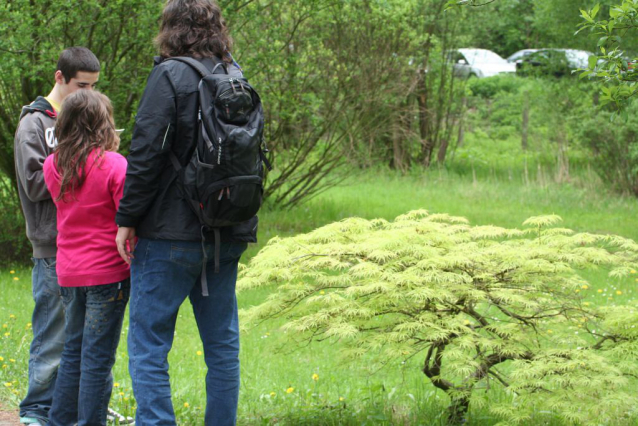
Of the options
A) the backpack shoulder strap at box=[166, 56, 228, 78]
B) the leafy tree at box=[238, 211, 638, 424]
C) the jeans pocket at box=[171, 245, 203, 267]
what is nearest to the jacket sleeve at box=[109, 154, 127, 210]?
the jeans pocket at box=[171, 245, 203, 267]

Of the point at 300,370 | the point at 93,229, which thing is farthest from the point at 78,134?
the point at 300,370

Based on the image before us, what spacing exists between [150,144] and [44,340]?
4.39ft

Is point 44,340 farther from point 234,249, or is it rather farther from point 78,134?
point 234,249

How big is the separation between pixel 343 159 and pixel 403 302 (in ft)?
29.7

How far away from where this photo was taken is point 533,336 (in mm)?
3824

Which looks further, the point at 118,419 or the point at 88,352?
the point at 118,419

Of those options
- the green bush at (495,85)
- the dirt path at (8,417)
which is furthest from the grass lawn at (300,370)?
the green bush at (495,85)

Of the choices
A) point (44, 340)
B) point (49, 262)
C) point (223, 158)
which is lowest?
point (44, 340)

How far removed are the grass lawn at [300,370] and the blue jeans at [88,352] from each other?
0.90m

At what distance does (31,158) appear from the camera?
11.8 feet

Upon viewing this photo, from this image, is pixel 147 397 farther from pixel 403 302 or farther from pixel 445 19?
pixel 445 19

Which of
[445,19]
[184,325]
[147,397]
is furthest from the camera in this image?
[445,19]

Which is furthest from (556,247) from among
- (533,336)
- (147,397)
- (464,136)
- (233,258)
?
(464,136)

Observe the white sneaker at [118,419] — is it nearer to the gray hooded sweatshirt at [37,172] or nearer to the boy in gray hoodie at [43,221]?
the boy in gray hoodie at [43,221]
